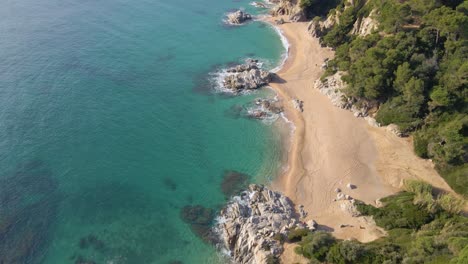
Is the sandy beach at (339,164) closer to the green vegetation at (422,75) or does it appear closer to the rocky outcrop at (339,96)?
the rocky outcrop at (339,96)

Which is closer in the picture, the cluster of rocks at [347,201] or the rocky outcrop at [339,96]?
the cluster of rocks at [347,201]

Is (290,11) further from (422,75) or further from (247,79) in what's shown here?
(422,75)

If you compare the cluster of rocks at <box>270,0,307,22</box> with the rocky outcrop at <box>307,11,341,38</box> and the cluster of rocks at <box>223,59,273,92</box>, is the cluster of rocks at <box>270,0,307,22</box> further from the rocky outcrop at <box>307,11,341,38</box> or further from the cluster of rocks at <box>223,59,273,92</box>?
the cluster of rocks at <box>223,59,273,92</box>

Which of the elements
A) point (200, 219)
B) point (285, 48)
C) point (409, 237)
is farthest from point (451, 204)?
point (285, 48)

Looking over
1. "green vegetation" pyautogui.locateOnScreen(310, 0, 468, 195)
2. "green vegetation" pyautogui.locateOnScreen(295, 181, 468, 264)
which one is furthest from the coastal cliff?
"green vegetation" pyautogui.locateOnScreen(310, 0, 468, 195)

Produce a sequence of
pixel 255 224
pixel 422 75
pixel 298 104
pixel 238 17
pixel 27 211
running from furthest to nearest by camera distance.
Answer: pixel 238 17 → pixel 298 104 → pixel 422 75 → pixel 27 211 → pixel 255 224

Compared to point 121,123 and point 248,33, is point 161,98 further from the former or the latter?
point 248,33

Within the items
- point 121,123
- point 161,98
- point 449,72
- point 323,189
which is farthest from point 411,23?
point 121,123

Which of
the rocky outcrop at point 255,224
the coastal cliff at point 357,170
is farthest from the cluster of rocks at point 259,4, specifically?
the rocky outcrop at point 255,224
